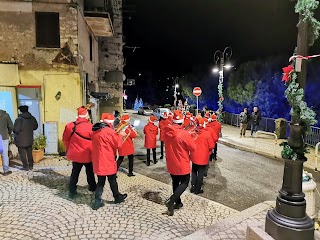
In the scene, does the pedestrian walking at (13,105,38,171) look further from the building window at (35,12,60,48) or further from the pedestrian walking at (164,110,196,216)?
the pedestrian walking at (164,110,196,216)

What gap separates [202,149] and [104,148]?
2561 mm

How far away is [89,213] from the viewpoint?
541cm

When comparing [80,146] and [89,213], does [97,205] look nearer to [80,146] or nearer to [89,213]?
[89,213]

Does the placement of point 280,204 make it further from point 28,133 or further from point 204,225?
point 28,133

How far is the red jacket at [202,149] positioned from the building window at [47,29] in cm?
683

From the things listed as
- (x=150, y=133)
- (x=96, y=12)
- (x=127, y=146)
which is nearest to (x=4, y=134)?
(x=127, y=146)

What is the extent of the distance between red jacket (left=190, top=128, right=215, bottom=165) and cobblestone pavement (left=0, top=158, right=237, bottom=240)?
2.90 feet

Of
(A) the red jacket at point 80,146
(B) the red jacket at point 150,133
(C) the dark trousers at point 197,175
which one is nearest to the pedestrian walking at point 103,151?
(A) the red jacket at point 80,146

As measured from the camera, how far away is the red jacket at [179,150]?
5.47m

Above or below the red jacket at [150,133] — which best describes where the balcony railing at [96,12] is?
above

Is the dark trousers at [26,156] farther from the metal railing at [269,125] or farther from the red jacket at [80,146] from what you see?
the metal railing at [269,125]

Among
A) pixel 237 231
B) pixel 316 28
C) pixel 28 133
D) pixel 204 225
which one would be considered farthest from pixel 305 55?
pixel 28 133

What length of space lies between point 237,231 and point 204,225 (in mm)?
718

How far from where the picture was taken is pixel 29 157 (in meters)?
8.39
